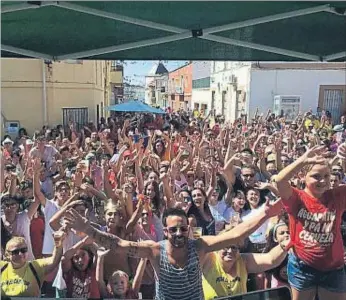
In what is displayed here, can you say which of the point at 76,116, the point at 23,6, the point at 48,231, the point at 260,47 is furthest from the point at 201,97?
the point at 23,6

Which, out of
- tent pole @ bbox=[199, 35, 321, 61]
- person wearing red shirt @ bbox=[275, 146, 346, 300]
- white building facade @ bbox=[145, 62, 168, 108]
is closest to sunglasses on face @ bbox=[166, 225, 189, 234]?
person wearing red shirt @ bbox=[275, 146, 346, 300]

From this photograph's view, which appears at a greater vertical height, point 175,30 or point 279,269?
point 175,30

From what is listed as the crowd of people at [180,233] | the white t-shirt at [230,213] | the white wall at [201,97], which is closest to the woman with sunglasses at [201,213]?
the crowd of people at [180,233]

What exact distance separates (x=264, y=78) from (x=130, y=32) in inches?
795

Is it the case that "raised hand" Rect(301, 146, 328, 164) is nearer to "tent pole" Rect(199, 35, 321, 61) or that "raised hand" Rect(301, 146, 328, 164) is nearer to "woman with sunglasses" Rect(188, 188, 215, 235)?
"tent pole" Rect(199, 35, 321, 61)

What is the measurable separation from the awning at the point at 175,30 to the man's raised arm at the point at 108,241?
109 cm

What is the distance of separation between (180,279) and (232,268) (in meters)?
0.87

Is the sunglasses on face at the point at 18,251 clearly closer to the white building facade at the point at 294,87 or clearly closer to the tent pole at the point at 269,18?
the tent pole at the point at 269,18

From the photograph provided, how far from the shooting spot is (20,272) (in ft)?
11.7

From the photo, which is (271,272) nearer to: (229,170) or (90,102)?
(229,170)

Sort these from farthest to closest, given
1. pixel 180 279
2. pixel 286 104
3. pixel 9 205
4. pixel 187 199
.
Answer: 1. pixel 286 104
2. pixel 187 199
3. pixel 9 205
4. pixel 180 279

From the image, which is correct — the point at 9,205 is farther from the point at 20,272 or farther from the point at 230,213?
the point at 230,213

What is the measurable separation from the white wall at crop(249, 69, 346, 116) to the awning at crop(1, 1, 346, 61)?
18.8 meters

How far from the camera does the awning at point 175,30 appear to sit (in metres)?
2.84
